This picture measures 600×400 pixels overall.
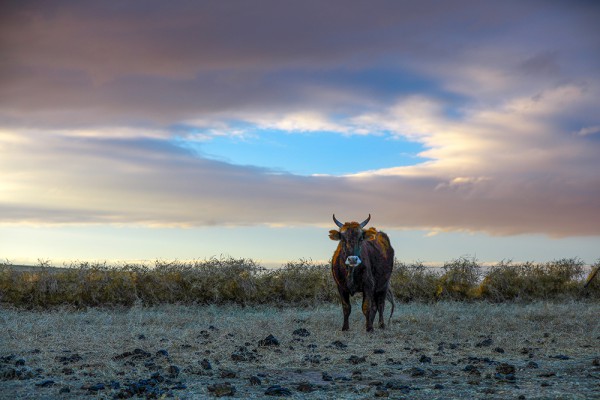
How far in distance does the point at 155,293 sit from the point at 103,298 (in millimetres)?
1695

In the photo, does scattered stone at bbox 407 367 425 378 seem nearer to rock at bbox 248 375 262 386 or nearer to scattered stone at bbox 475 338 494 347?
rock at bbox 248 375 262 386

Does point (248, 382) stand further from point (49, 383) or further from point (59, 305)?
point (59, 305)

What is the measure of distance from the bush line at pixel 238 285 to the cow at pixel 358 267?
239 inches

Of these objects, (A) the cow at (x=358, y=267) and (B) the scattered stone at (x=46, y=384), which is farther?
(A) the cow at (x=358, y=267)

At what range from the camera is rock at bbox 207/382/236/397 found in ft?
27.9

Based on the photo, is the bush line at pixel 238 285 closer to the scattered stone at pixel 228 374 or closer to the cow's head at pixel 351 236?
the cow's head at pixel 351 236

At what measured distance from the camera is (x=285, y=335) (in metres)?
14.1

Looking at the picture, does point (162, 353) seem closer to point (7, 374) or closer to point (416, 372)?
point (7, 374)

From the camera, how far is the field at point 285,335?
9.18m

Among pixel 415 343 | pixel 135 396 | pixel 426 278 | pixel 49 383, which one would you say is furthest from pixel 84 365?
pixel 426 278

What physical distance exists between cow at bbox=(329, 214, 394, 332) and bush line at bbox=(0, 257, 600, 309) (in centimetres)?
608

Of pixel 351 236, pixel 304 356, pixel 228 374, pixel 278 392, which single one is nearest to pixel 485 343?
pixel 351 236

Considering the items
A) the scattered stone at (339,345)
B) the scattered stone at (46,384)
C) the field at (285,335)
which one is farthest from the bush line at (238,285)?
the scattered stone at (46,384)

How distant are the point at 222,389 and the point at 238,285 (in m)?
12.9
